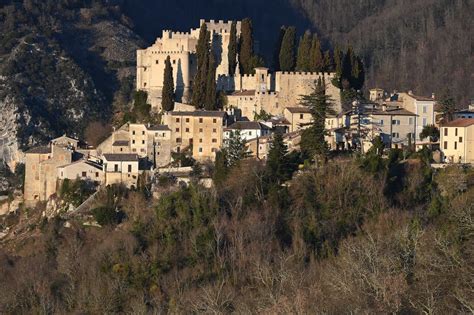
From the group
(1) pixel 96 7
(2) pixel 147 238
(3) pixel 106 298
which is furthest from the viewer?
(1) pixel 96 7

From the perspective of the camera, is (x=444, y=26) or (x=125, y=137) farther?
(x=444, y=26)

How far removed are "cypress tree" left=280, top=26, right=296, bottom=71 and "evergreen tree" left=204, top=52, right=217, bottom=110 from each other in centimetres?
437

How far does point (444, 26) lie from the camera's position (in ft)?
437

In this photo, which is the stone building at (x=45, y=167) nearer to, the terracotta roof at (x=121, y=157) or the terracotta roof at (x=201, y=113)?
the terracotta roof at (x=121, y=157)

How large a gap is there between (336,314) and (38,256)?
21.4 m

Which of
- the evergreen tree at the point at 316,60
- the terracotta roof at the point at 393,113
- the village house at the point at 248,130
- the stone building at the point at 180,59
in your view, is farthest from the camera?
the stone building at the point at 180,59

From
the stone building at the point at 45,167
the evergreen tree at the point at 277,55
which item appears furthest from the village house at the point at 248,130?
the stone building at the point at 45,167

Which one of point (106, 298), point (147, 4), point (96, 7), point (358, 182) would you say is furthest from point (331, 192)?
point (147, 4)

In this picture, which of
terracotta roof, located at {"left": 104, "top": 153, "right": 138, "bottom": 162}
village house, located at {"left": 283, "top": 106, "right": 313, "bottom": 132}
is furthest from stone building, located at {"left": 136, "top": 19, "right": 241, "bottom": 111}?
terracotta roof, located at {"left": 104, "top": 153, "right": 138, "bottom": 162}

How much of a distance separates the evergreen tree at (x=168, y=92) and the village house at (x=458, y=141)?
15.0m

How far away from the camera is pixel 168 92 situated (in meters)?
78.5

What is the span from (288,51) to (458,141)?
43.9 ft

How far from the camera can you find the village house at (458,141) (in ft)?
230

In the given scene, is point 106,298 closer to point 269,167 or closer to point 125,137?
point 269,167
